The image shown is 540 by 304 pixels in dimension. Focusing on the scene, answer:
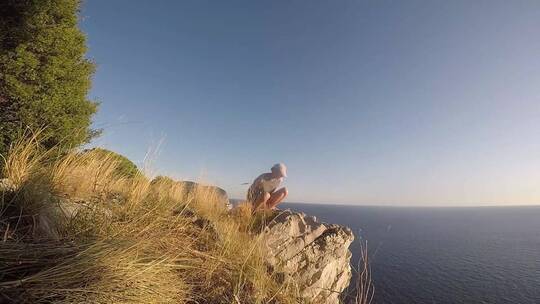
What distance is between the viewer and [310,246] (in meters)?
8.62

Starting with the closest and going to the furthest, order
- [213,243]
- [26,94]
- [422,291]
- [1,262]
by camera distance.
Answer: [1,262] → [213,243] → [26,94] → [422,291]

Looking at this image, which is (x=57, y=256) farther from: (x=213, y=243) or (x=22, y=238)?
(x=213, y=243)

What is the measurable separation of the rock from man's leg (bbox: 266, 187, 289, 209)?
1.32ft

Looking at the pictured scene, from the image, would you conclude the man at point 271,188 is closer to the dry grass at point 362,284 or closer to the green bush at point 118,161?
the green bush at point 118,161

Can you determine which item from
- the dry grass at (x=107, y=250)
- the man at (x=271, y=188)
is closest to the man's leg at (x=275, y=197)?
the man at (x=271, y=188)

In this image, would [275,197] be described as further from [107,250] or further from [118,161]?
[107,250]

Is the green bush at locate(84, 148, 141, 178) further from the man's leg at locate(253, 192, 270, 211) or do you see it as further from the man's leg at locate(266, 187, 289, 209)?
the man's leg at locate(266, 187, 289, 209)

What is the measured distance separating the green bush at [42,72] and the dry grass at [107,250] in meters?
3.92

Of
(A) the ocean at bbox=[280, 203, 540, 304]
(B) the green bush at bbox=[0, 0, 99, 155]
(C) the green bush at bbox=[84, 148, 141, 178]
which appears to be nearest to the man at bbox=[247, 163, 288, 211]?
(C) the green bush at bbox=[84, 148, 141, 178]

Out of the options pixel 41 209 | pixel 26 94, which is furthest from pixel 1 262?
pixel 26 94

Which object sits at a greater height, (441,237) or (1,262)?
(1,262)

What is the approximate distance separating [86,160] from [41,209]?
99.5 inches

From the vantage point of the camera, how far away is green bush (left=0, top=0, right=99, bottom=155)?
754 cm

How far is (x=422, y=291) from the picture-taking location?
168ft
